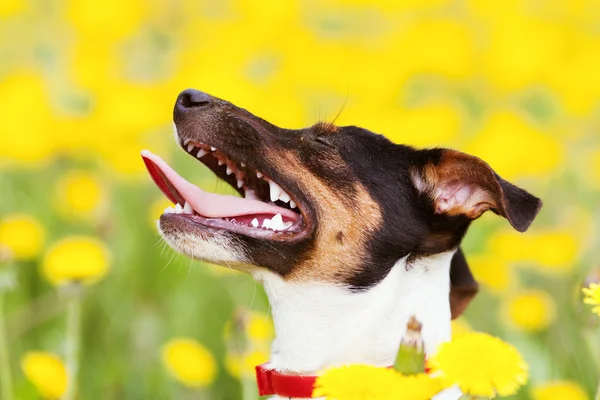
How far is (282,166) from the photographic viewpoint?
367cm

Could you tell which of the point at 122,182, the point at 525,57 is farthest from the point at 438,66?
the point at 122,182

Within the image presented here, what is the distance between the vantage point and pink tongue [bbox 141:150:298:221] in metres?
3.64

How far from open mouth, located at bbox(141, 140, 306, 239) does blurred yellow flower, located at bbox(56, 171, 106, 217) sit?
2.03 m

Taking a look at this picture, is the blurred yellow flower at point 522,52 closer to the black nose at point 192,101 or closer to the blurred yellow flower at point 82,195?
the blurred yellow flower at point 82,195

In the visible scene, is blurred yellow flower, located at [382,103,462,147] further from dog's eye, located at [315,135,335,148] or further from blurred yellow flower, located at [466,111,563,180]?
dog's eye, located at [315,135,335,148]

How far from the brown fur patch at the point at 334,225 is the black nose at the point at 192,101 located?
307mm

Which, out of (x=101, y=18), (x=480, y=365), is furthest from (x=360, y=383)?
Result: (x=101, y=18)

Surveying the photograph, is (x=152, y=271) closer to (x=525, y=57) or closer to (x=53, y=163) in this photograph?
(x=53, y=163)

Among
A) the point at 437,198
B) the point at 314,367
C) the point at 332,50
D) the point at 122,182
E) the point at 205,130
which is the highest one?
the point at 332,50

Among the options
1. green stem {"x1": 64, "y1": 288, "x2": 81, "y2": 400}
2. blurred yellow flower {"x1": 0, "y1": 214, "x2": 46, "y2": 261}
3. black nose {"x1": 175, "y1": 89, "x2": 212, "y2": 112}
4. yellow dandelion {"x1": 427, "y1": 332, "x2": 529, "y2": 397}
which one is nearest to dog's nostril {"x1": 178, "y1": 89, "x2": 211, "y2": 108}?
black nose {"x1": 175, "y1": 89, "x2": 212, "y2": 112}

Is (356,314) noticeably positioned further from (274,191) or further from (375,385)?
(375,385)

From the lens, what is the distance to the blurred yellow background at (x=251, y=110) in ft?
16.8

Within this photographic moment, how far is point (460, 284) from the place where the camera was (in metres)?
3.92

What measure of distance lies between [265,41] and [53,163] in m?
1.94
